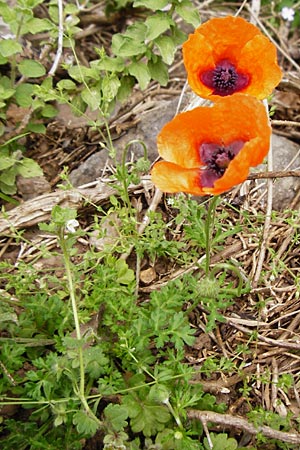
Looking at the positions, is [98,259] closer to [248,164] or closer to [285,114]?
[248,164]

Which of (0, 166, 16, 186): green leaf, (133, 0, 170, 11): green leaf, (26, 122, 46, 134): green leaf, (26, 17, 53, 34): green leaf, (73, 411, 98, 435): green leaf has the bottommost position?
(73, 411, 98, 435): green leaf

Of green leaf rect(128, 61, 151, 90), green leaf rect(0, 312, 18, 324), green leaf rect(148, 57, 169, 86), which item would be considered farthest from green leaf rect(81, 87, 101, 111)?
green leaf rect(0, 312, 18, 324)

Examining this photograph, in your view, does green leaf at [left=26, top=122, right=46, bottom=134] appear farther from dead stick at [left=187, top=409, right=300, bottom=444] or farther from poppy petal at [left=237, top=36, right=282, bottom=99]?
dead stick at [left=187, top=409, right=300, bottom=444]

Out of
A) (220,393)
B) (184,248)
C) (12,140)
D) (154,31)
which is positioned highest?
(154,31)

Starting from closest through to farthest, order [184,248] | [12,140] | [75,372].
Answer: [75,372], [184,248], [12,140]

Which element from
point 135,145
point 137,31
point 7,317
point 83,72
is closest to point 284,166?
point 135,145

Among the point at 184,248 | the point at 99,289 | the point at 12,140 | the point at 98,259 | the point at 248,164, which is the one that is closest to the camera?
the point at 248,164

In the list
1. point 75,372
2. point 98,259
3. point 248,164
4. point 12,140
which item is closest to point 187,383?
point 75,372
